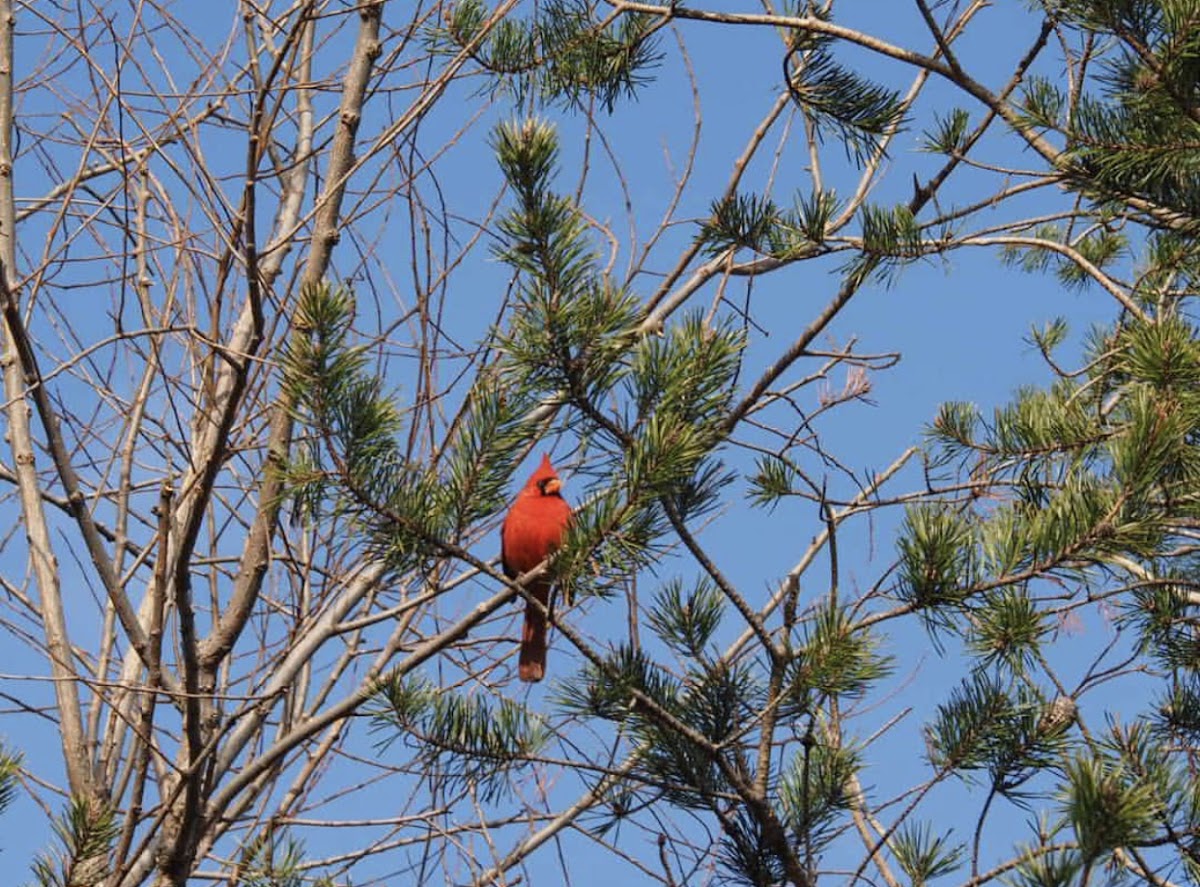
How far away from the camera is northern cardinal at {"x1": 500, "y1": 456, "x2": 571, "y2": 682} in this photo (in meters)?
3.17

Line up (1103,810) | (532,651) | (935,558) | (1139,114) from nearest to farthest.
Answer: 1. (1103,810)
2. (935,558)
3. (1139,114)
4. (532,651)

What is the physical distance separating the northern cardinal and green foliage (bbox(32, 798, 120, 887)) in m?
0.94

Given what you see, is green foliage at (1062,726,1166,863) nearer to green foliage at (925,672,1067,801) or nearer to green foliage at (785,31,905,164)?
green foliage at (925,672,1067,801)

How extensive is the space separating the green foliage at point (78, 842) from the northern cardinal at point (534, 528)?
0.94 metres

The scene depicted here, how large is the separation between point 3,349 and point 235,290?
0.56 m

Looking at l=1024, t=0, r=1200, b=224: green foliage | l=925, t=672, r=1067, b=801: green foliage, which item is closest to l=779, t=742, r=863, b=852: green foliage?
l=925, t=672, r=1067, b=801: green foliage

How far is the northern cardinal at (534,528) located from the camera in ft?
10.4

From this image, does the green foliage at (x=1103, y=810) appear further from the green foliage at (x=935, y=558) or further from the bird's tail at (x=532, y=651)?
the bird's tail at (x=532, y=651)

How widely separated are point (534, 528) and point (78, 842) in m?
1.21

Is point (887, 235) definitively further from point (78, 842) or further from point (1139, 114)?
point (78, 842)

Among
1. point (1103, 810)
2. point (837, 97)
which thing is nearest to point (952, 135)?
point (837, 97)

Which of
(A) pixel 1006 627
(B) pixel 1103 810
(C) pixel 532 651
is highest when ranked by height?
(C) pixel 532 651

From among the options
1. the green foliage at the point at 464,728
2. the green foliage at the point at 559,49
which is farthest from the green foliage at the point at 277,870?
the green foliage at the point at 559,49

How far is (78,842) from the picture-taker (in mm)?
2373
